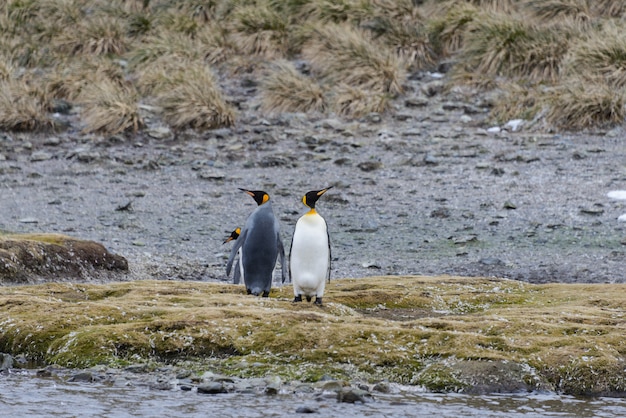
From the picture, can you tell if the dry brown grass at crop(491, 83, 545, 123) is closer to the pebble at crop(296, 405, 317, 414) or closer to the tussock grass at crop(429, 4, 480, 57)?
the tussock grass at crop(429, 4, 480, 57)

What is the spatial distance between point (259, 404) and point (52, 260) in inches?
163

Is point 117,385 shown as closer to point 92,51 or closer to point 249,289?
point 249,289

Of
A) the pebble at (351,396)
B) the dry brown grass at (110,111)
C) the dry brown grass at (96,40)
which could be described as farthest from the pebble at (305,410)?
the dry brown grass at (96,40)

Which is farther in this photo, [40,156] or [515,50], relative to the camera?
[515,50]

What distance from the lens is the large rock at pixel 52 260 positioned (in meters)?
8.49

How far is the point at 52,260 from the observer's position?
29.0 feet

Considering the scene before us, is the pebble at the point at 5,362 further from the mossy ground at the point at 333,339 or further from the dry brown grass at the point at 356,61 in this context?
the dry brown grass at the point at 356,61

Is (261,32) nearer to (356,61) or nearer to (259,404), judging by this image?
(356,61)

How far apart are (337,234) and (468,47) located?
650cm

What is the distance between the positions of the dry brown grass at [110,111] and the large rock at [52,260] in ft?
20.2

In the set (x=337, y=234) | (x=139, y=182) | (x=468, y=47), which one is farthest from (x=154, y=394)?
(x=468, y=47)

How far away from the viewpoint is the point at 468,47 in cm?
1683

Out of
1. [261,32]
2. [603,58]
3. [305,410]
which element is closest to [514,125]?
[603,58]

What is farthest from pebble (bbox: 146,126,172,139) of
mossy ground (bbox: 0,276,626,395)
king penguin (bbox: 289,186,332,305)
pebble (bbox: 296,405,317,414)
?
pebble (bbox: 296,405,317,414)
